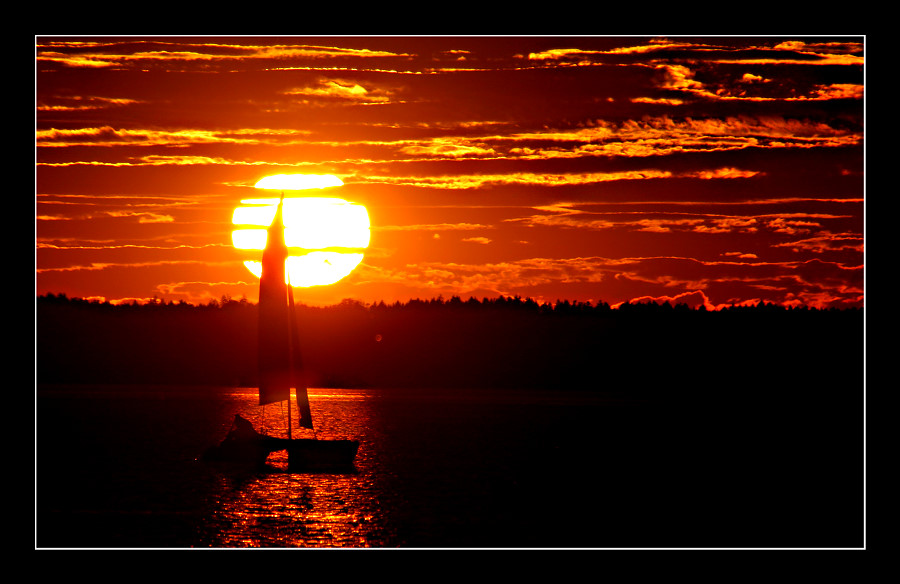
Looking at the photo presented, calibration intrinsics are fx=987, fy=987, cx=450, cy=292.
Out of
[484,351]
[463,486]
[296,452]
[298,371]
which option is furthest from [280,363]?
[484,351]

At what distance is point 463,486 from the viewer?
124ft

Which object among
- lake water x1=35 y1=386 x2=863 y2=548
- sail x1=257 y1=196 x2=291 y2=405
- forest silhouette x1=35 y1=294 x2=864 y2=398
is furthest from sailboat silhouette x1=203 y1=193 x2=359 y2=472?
forest silhouette x1=35 y1=294 x2=864 y2=398

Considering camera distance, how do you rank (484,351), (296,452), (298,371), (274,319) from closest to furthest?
(298,371) < (274,319) < (296,452) < (484,351)

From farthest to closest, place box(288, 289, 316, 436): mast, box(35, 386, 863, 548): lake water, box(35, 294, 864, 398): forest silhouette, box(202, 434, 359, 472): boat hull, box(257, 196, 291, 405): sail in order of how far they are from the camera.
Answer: box(35, 294, 864, 398): forest silhouette, box(202, 434, 359, 472): boat hull, box(35, 386, 863, 548): lake water, box(257, 196, 291, 405): sail, box(288, 289, 316, 436): mast

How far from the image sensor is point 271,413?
85438 mm

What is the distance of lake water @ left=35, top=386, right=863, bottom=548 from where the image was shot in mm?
28156

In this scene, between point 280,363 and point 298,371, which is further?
point 280,363

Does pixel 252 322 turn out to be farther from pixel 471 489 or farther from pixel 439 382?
pixel 471 489

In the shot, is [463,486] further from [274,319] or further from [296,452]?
[274,319]

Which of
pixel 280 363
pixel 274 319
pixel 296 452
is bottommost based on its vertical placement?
pixel 296 452

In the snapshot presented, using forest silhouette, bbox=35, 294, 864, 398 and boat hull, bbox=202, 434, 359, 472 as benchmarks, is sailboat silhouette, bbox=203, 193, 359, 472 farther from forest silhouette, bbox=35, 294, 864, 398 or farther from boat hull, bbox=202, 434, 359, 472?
forest silhouette, bbox=35, 294, 864, 398

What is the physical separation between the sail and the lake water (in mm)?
3874

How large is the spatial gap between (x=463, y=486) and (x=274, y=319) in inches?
510
